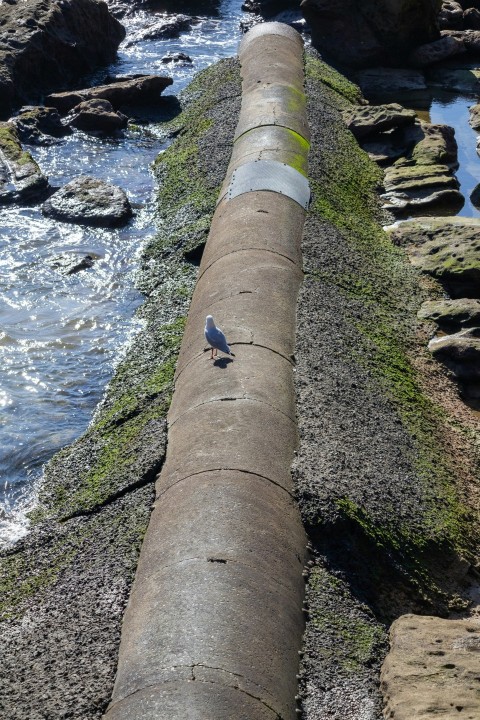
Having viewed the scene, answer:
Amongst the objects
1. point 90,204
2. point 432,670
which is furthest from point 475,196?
point 432,670

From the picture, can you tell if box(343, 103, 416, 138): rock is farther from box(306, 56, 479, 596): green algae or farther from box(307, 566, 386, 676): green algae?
box(307, 566, 386, 676): green algae

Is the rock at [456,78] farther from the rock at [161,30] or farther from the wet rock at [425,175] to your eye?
the rock at [161,30]

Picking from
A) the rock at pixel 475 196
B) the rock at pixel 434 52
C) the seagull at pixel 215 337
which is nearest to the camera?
the seagull at pixel 215 337

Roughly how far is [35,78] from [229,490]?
762 inches

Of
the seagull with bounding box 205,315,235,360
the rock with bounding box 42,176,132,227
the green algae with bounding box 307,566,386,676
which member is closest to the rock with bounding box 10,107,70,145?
the rock with bounding box 42,176,132,227

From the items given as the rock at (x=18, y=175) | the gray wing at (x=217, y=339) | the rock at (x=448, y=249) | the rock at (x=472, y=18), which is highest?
the gray wing at (x=217, y=339)

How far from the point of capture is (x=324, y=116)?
2091 centimetres

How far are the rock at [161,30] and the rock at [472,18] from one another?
9185 millimetres

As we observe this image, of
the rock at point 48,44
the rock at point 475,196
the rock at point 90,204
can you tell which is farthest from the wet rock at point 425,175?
the rock at point 48,44

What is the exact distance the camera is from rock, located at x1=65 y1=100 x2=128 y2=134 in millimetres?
23078

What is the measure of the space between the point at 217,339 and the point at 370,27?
59.4 ft

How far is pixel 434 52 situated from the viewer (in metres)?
26.3

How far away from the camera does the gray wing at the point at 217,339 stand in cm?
1080

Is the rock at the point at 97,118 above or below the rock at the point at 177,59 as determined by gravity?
above
